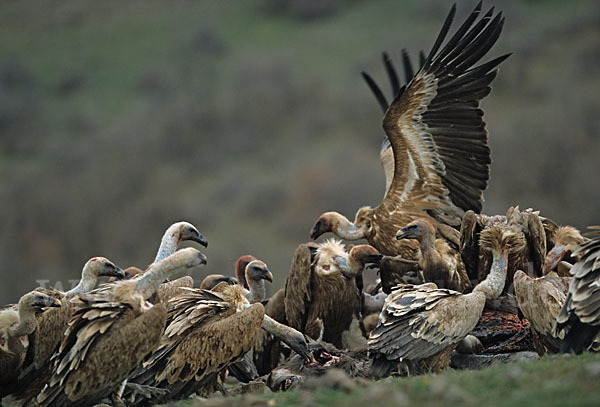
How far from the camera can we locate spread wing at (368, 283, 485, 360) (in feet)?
23.8

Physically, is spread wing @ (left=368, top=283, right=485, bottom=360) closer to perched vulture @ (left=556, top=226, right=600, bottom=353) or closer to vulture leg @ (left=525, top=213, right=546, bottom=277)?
Result: perched vulture @ (left=556, top=226, right=600, bottom=353)

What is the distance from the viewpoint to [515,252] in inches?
352

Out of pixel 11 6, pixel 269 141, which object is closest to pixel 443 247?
pixel 269 141

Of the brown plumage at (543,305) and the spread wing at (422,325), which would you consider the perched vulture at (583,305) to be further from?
the spread wing at (422,325)

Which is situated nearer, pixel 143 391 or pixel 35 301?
pixel 143 391

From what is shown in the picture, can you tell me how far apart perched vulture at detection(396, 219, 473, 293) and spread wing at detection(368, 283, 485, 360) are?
1.30 m

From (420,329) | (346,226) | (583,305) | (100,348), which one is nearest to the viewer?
(100,348)

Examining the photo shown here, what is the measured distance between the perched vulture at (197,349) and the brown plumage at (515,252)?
2769 mm

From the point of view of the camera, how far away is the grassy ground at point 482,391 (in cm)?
471

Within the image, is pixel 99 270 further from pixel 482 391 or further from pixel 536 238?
pixel 482 391

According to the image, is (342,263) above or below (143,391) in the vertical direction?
above

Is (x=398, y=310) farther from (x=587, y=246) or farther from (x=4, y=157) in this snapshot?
(x=4, y=157)

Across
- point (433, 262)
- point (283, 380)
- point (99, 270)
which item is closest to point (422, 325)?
point (283, 380)

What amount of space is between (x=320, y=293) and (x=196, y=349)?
2305 mm
